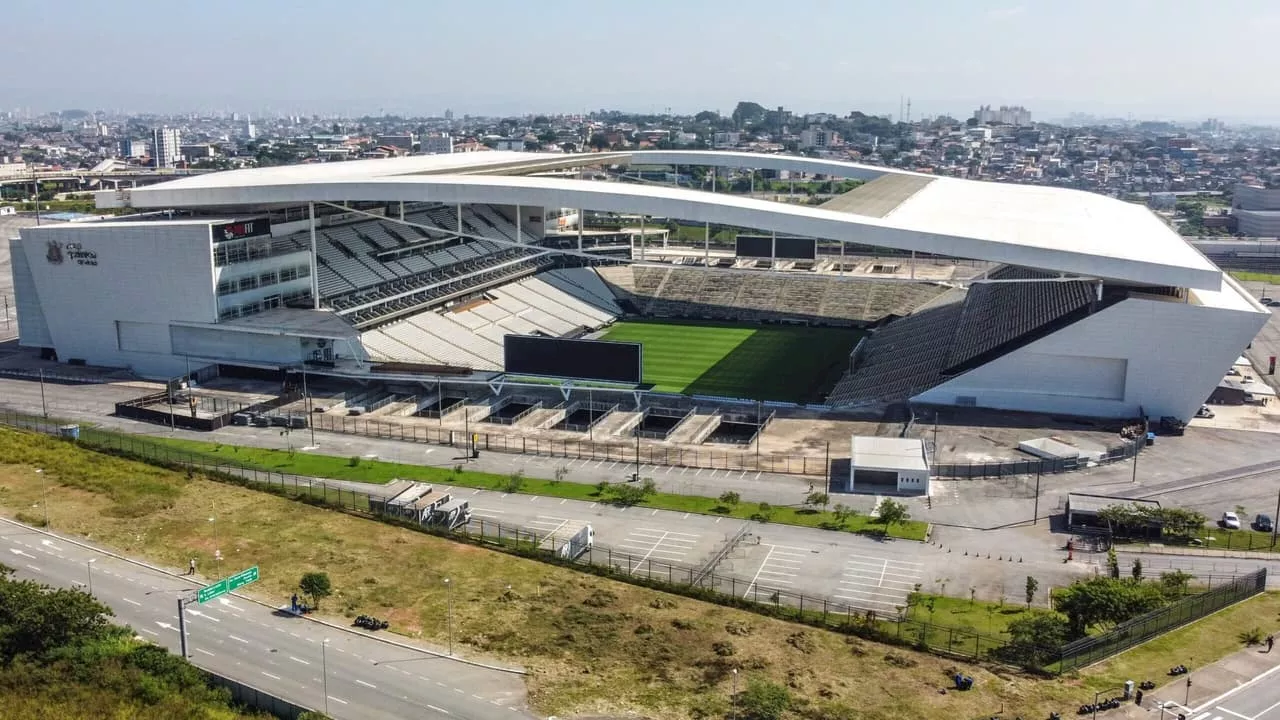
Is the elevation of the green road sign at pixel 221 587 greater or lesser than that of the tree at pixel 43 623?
greater

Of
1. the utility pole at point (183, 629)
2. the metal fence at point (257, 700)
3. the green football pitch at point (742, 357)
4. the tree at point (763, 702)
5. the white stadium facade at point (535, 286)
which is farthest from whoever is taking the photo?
the green football pitch at point (742, 357)

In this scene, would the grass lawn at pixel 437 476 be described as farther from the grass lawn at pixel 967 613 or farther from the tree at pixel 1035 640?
the tree at pixel 1035 640

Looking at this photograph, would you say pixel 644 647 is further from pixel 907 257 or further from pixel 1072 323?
pixel 907 257

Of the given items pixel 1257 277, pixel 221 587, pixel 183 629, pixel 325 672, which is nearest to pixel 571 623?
pixel 325 672

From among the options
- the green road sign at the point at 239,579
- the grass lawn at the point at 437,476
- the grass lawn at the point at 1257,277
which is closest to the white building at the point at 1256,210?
the grass lawn at the point at 1257,277

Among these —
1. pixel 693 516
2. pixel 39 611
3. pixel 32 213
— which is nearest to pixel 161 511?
pixel 39 611

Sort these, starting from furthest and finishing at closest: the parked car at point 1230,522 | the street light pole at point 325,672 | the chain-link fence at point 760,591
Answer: the parked car at point 1230,522
the chain-link fence at point 760,591
the street light pole at point 325,672

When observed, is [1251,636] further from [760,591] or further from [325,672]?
[325,672]
